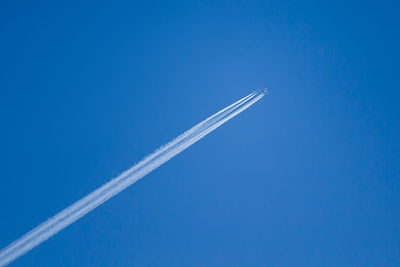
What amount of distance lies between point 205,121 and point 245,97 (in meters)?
1.80

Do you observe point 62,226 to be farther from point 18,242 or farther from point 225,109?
point 225,109

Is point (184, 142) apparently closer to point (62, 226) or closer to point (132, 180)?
point (132, 180)

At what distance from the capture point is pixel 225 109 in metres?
19.7

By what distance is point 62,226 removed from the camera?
17969 millimetres

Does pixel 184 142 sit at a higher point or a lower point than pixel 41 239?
higher

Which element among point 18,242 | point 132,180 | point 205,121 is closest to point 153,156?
point 132,180

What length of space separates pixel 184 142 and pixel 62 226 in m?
5.39

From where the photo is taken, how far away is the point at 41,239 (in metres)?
17.8

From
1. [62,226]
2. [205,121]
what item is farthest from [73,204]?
[205,121]

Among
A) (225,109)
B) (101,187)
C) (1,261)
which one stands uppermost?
(225,109)

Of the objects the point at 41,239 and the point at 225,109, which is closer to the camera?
the point at 41,239

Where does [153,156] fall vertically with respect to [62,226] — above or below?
above

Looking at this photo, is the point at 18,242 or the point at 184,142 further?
the point at 184,142

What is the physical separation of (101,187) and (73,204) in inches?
45.9
